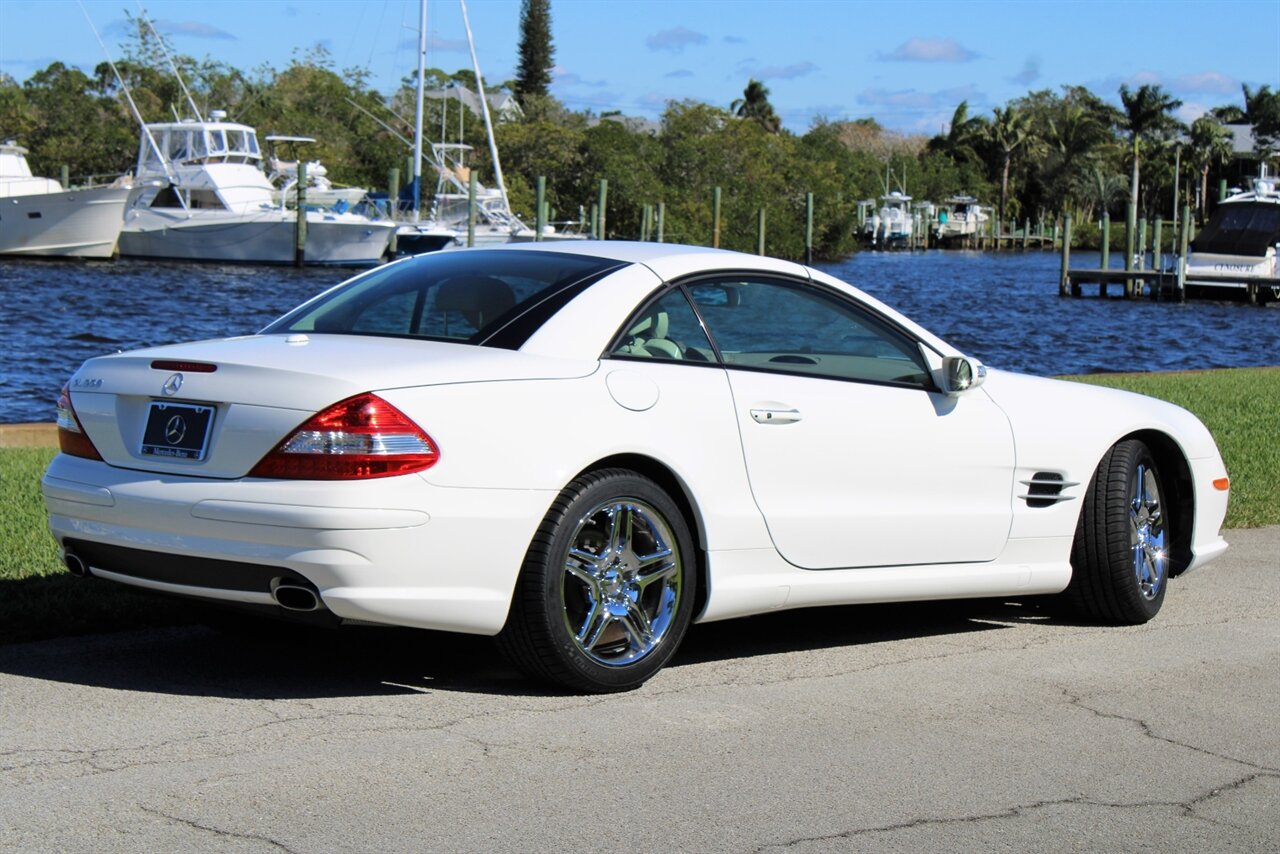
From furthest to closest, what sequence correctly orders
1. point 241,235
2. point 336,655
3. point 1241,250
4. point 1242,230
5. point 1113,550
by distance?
point 241,235 → point 1242,230 → point 1241,250 → point 1113,550 → point 336,655

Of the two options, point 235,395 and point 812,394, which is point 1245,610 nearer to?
point 812,394

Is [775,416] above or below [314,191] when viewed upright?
below

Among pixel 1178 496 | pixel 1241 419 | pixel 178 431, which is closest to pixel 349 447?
pixel 178 431

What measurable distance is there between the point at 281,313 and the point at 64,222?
779 inches

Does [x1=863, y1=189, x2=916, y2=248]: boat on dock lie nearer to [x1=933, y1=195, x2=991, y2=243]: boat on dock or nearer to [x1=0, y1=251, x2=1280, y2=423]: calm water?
[x1=933, y1=195, x2=991, y2=243]: boat on dock

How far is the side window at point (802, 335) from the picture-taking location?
242 inches

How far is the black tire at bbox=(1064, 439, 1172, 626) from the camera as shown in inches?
275

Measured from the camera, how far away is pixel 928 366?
658 centimetres

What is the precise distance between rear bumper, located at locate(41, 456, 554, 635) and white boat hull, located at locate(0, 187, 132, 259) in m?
55.1

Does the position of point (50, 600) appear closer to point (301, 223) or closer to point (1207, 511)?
point (1207, 511)

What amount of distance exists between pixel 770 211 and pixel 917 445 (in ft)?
267

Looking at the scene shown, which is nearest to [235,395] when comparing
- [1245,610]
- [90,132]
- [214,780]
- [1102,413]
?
[214,780]

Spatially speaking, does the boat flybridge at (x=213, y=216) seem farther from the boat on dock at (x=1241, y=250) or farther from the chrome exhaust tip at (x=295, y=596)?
the chrome exhaust tip at (x=295, y=596)

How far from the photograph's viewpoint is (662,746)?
196 inches
